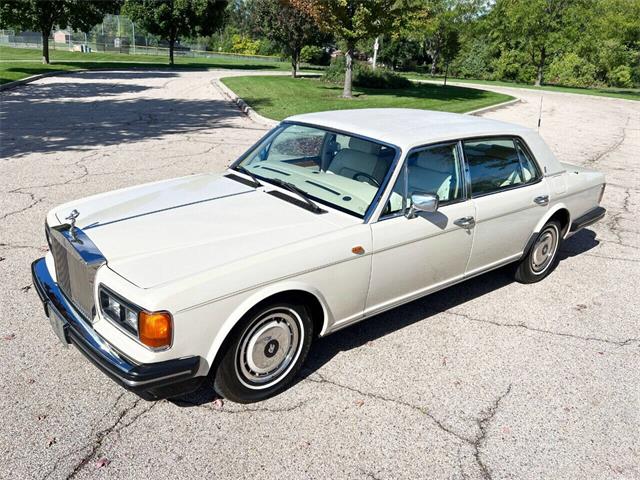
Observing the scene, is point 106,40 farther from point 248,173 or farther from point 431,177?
point 431,177

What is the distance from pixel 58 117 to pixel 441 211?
12778 mm

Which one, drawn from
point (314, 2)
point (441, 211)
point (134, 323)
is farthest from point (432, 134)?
point (314, 2)

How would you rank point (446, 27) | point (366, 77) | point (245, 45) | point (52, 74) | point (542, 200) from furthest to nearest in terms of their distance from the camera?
point (245, 45) < point (446, 27) < point (366, 77) < point (52, 74) < point (542, 200)

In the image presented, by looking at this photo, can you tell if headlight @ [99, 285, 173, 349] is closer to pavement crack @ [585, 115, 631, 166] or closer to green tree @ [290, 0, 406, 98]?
pavement crack @ [585, 115, 631, 166]

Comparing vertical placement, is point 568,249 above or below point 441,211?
below

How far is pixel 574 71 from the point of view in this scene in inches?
1721

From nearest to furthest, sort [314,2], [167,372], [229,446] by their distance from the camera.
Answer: [167,372]
[229,446]
[314,2]

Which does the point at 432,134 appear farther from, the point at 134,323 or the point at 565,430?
the point at 134,323

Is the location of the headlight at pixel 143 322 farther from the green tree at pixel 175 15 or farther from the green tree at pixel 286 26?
the green tree at pixel 175 15

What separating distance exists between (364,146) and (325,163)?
0.42 meters

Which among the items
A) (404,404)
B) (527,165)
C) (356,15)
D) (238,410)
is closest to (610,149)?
(356,15)

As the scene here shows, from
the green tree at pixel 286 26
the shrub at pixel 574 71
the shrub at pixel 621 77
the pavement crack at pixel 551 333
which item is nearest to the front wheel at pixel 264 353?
the pavement crack at pixel 551 333

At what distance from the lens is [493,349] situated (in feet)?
13.6

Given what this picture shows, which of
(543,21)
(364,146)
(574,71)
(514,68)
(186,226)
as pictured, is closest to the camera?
(186,226)
